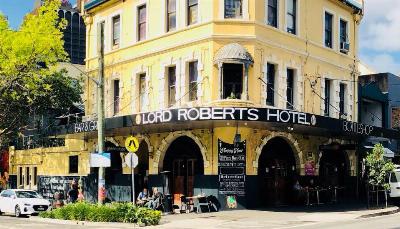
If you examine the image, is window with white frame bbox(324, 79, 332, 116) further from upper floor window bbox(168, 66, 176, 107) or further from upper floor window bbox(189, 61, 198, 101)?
upper floor window bbox(168, 66, 176, 107)

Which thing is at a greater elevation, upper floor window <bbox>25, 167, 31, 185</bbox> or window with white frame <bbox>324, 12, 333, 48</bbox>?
window with white frame <bbox>324, 12, 333, 48</bbox>

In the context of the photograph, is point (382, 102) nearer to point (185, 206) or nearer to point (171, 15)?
point (171, 15)

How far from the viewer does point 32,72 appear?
33219mm

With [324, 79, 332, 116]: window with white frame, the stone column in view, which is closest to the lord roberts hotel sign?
the stone column

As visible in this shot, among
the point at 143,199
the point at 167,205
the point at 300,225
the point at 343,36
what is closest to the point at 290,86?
the point at 343,36

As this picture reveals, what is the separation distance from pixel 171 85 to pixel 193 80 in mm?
1699

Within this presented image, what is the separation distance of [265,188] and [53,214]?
10.3 meters

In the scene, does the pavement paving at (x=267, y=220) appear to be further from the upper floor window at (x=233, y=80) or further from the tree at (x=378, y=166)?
the upper floor window at (x=233, y=80)

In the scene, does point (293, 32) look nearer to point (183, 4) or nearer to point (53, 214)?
point (183, 4)

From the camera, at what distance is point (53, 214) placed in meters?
25.3

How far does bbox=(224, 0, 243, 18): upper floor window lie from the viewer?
2806cm

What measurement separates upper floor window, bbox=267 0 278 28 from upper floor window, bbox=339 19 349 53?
20.5 feet

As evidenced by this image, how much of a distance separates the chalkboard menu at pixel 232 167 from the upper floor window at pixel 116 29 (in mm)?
10320

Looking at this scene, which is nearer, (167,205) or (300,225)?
(300,225)
